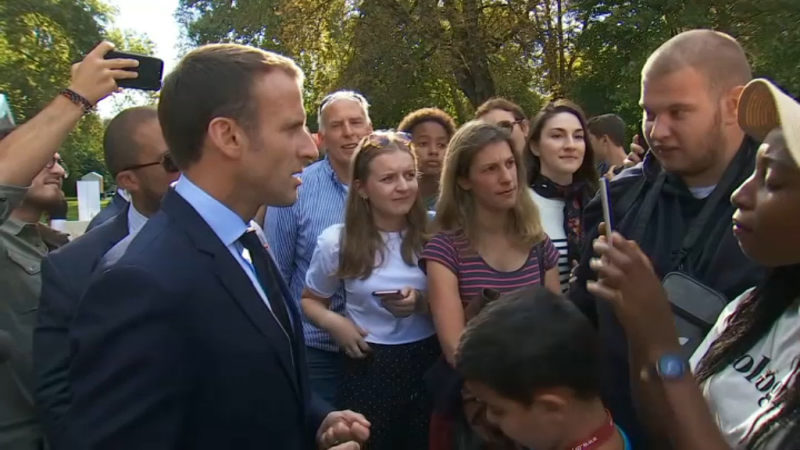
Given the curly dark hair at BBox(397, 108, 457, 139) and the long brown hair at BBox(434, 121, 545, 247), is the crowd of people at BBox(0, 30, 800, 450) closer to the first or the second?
the long brown hair at BBox(434, 121, 545, 247)

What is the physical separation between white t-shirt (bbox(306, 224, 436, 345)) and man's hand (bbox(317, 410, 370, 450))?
1.15m

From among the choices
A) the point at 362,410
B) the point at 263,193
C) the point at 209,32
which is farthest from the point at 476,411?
the point at 209,32

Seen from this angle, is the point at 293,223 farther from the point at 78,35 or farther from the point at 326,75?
the point at 78,35

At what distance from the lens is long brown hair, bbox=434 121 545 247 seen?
10.5ft

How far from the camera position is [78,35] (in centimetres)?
2639

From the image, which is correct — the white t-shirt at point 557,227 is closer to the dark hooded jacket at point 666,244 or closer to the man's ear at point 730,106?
the dark hooded jacket at point 666,244

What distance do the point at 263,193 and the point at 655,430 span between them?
3.98 ft

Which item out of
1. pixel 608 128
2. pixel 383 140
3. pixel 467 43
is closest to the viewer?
pixel 383 140

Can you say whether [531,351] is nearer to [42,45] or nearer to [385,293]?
[385,293]

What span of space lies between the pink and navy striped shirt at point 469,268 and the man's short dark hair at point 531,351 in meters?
1.15

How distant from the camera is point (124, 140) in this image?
2.85 metres

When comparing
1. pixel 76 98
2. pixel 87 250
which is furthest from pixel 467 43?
pixel 87 250

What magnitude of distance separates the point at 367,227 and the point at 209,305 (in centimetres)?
176

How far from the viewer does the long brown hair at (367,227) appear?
3217 millimetres
